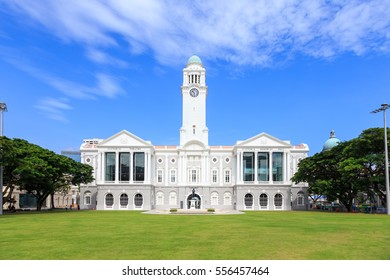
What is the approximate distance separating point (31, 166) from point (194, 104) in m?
41.0

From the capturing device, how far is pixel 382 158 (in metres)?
53.9

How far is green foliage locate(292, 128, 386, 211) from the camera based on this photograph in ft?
180

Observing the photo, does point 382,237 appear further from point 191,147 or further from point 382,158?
point 191,147

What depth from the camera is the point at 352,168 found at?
54.1 metres

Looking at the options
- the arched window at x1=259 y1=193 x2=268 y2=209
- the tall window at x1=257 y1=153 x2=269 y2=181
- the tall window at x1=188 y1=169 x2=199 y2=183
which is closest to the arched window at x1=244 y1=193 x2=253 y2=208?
the arched window at x1=259 y1=193 x2=268 y2=209

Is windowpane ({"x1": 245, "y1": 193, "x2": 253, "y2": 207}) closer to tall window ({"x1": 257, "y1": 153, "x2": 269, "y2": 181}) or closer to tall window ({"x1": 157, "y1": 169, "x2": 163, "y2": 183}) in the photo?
tall window ({"x1": 257, "y1": 153, "x2": 269, "y2": 181})

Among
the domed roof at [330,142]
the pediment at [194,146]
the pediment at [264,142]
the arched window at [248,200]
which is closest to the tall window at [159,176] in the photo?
the pediment at [194,146]

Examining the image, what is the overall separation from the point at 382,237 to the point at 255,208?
57759mm

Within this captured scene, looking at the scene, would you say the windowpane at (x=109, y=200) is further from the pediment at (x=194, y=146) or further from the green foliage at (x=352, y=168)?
the green foliage at (x=352, y=168)

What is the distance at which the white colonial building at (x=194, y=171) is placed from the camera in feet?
259

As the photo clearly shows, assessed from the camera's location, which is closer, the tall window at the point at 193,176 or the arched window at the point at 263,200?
the arched window at the point at 263,200

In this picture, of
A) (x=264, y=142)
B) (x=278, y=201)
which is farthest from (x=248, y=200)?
(x=264, y=142)

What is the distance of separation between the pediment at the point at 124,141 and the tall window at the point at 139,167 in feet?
6.81

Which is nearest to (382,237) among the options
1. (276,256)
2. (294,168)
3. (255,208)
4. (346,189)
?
(276,256)
